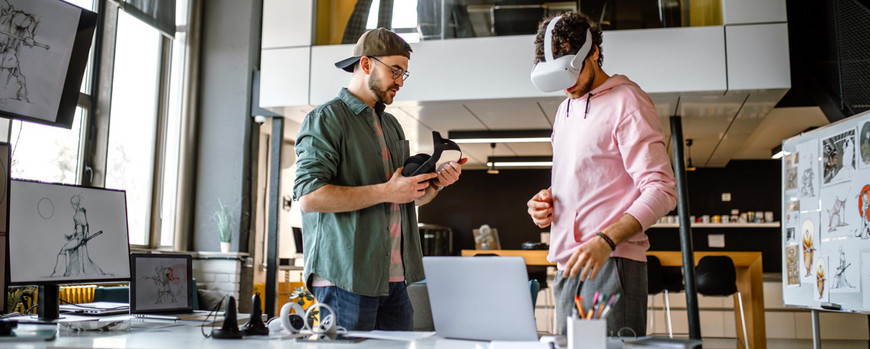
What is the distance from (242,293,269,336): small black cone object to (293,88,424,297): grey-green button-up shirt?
0.70 ft

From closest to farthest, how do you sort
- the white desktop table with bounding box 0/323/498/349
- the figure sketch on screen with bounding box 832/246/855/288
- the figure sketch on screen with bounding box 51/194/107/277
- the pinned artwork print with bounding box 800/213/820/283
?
the white desktop table with bounding box 0/323/498/349
the figure sketch on screen with bounding box 51/194/107/277
the figure sketch on screen with bounding box 832/246/855/288
the pinned artwork print with bounding box 800/213/820/283

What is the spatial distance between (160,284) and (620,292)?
1.59m

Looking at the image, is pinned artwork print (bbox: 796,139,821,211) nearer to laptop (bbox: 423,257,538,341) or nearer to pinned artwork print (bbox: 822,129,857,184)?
pinned artwork print (bbox: 822,129,857,184)

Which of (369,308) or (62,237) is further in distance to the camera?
(62,237)

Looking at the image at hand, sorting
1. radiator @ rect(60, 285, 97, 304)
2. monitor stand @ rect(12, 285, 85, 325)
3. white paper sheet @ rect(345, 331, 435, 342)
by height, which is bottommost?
radiator @ rect(60, 285, 97, 304)

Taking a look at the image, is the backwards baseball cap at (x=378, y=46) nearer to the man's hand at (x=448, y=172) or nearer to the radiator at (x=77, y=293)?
the man's hand at (x=448, y=172)

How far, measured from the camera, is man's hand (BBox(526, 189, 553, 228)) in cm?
181

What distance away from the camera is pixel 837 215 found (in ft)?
13.4

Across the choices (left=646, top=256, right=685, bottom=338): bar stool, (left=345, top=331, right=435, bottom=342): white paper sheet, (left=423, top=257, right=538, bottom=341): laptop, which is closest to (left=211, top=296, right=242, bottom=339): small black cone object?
(left=345, top=331, right=435, bottom=342): white paper sheet

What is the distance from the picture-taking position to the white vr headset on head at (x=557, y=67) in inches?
72.3

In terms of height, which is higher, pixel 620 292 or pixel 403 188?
pixel 403 188

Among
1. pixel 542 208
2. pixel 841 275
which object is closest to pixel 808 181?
pixel 841 275

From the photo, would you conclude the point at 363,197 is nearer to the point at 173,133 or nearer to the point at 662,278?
the point at 662,278

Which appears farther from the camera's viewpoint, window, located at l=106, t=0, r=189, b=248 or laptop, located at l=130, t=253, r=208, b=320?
window, located at l=106, t=0, r=189, b=248
